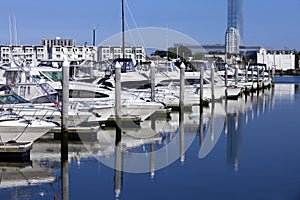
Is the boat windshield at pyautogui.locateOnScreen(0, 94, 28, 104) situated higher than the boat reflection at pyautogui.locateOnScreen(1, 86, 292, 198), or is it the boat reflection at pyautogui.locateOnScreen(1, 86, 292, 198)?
the boat windshield at pyautogui.locateOnScreen(0, 94, 28, 104)

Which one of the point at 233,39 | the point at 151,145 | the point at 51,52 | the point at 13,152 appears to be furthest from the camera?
the point at 233,39

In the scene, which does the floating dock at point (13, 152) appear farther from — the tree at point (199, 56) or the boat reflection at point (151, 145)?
the tree at point (199, 56)

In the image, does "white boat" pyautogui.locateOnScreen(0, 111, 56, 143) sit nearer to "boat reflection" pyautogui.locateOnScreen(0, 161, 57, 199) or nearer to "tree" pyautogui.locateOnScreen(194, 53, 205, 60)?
"boat reflection" pyautogui.locateOnScreen(0, 161, 57, 199)

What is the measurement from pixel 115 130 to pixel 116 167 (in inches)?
268

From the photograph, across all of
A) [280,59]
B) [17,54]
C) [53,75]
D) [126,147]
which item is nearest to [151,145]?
[126,147]

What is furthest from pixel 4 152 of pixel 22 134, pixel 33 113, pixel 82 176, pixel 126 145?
pixel 126 145

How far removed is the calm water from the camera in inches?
591

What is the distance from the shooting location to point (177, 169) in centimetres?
1819

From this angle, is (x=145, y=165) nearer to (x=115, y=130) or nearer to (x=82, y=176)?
(x=82, y=176)

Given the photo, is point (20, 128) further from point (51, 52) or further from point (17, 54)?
point (51, 52)

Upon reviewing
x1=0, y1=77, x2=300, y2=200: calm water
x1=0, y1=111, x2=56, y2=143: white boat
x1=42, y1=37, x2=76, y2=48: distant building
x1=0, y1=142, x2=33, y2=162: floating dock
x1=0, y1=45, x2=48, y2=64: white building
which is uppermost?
x1=42, y1=37, x2=76, y2=48: distant building

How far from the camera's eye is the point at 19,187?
15.2m

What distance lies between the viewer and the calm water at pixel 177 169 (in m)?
15.0

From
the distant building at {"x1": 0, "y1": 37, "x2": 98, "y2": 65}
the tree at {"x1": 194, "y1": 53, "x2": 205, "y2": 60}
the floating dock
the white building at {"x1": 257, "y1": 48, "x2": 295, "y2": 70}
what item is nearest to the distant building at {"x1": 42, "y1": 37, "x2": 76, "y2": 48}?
the distant building at {"x1": 0, "y1": 37, "x2": 98, "y2": 65}
